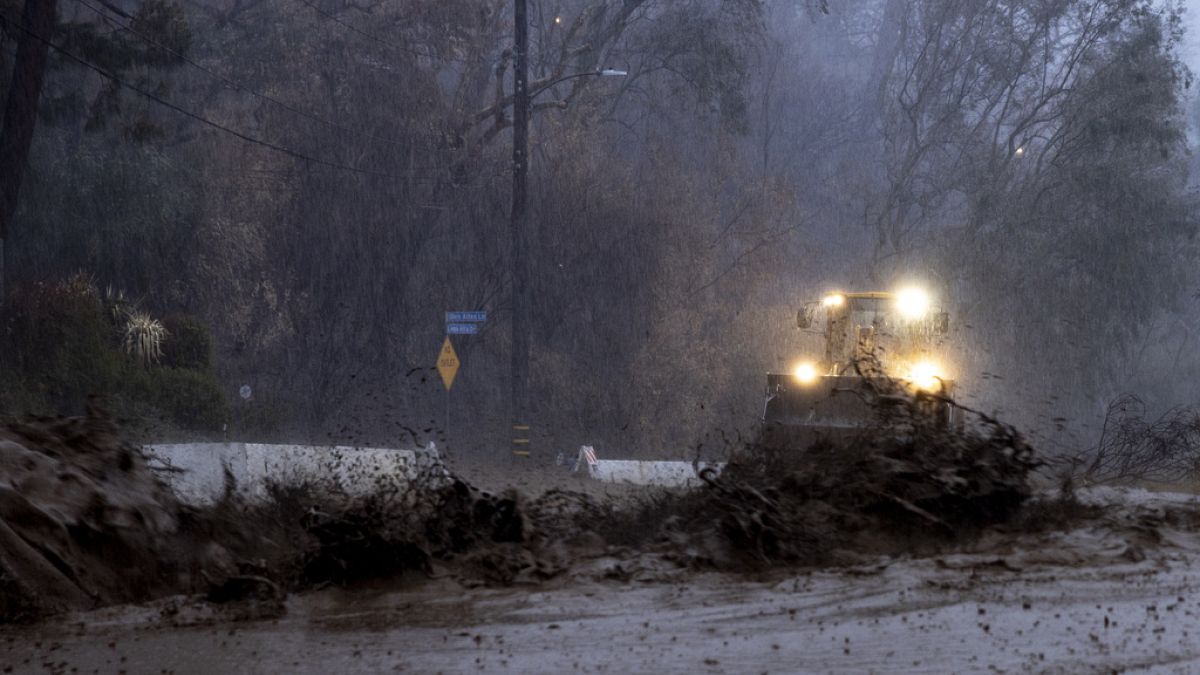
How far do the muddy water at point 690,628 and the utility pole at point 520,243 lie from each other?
19.0 meters

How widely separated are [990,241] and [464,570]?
117ft

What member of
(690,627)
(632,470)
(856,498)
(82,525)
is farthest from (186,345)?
(690,627)

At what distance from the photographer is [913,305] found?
21031 millimetres

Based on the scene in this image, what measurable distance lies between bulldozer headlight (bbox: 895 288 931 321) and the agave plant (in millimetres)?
16314

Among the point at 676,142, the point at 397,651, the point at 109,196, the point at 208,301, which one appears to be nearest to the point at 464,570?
the point at 397,651

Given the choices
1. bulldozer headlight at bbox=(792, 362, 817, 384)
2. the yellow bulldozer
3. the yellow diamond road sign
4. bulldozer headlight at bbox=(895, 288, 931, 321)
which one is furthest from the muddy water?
the yellow diamond road sign

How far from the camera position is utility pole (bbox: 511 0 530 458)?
2919cm

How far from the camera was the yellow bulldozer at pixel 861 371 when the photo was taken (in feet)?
47.9

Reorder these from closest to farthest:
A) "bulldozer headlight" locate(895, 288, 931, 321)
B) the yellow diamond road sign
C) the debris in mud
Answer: the debris in mud, "bulldozer headlight" locate(895, 288, 931, 321), the yellow diamond road sign

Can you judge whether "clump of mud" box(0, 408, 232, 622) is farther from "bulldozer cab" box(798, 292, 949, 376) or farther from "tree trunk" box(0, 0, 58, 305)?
"tree trunk" box(0, 0, 58, 305)

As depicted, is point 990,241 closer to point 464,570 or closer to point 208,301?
point 208,301

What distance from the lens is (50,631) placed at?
8781 mm

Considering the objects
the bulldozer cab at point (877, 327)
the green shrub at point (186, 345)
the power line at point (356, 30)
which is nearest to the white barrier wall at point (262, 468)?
the bulldozer cab at point (877, 327)

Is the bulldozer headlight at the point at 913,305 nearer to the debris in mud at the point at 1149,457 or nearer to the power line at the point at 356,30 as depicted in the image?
the debris in mud at the point at 1149,457
